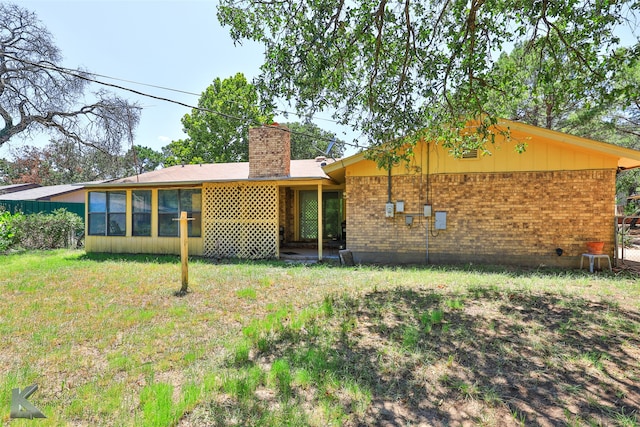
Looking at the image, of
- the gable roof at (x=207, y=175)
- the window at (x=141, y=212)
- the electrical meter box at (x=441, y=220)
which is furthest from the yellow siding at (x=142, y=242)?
the electrical meter box at (x=441, y=220)

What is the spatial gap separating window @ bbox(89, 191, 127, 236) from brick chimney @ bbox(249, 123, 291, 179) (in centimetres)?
466

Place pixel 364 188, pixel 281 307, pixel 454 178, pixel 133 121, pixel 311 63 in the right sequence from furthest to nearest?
pixel 133 121, pixel 364 188, pixel 454 178, pixel 311 63, pixel 281 307

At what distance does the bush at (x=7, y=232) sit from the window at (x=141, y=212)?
4473 mm

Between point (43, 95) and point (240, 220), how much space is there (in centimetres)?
1226

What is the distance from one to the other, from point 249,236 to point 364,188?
3825 millimetres

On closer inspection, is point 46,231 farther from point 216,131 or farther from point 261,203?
point 216,131

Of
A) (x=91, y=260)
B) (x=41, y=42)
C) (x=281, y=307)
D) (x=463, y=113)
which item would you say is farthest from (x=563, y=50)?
(x=41, y=42)

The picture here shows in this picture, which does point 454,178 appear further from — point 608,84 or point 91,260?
point 91,260

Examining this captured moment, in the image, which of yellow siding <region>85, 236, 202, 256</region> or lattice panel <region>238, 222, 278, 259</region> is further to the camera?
yellow siding <region>85, 236, 202, 256</region>

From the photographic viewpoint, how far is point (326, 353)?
11.7 ft

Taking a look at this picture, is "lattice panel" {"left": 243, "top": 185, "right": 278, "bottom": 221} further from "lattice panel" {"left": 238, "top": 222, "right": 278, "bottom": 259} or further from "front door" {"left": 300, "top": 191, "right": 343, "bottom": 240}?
"front door" {"left": 300, "top": 191, "right": 343, "bottom": 240}

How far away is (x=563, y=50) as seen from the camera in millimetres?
6293

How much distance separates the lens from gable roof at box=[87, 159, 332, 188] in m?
10.5

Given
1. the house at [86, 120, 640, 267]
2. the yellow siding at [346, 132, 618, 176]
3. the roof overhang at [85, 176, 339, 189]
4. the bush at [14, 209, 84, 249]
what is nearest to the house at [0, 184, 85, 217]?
the bush at [14, 209, 84, 249]
